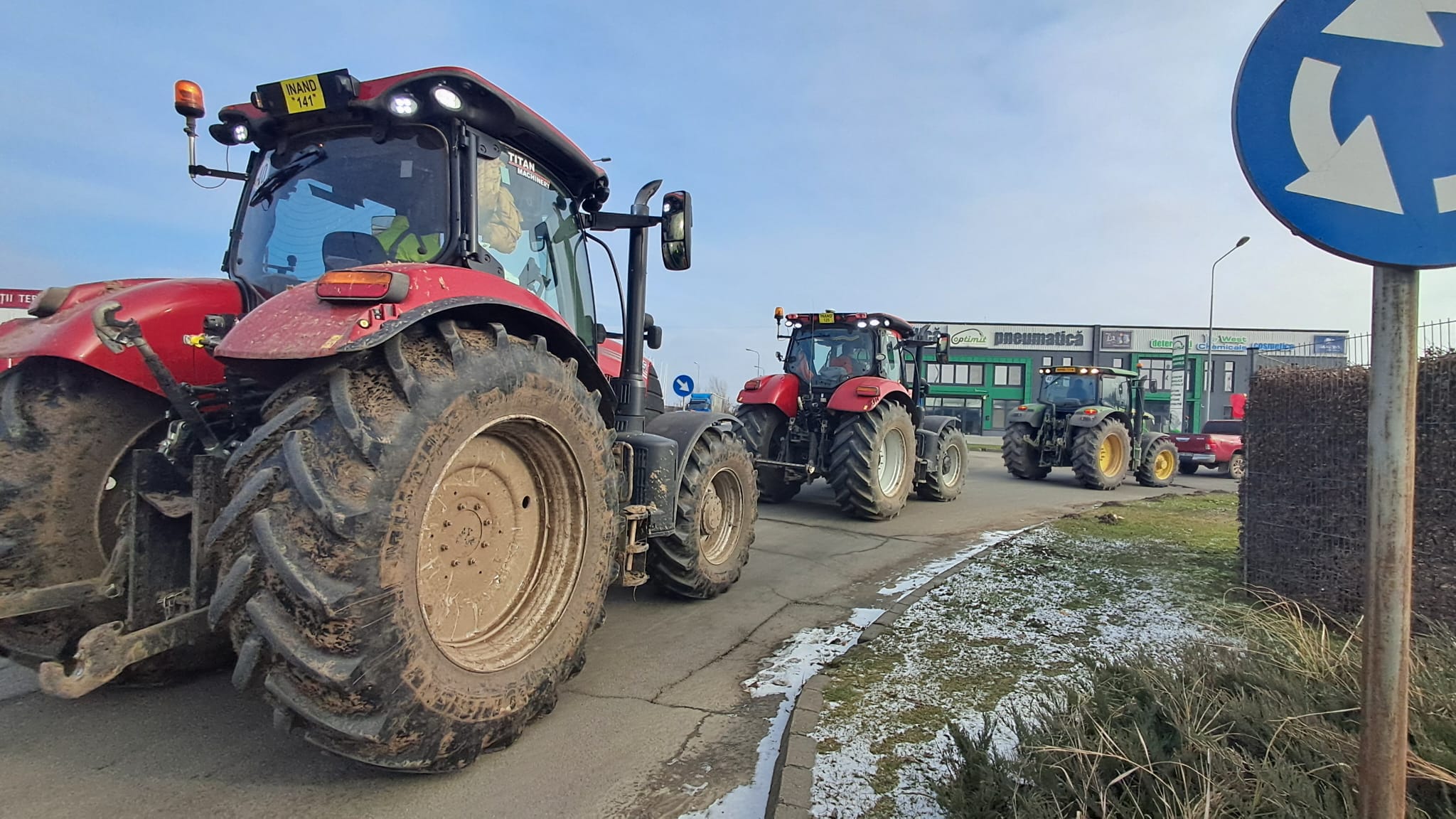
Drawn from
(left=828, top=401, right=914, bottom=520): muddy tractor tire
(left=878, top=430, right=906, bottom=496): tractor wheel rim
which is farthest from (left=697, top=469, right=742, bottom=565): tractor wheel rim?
(left=878, top=430, right=906, bottom=496): tractor wheel rim

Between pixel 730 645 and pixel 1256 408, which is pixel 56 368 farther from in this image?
pixel 1256 408

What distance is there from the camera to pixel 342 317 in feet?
7.64

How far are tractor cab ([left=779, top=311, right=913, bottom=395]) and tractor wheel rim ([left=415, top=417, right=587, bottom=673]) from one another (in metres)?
7.01

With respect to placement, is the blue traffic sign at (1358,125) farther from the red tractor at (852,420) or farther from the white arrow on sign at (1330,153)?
the red tractor at (852,420)

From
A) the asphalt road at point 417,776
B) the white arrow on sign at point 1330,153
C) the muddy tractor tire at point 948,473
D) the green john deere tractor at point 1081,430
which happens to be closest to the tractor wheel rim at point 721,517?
the asphalt road at point 417,776

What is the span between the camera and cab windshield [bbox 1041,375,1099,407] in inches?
569

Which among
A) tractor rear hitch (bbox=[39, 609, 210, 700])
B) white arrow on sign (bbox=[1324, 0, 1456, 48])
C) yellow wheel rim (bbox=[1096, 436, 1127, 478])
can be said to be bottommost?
yellow wheel rim (bbox=[1096, 436, 1127, 478])

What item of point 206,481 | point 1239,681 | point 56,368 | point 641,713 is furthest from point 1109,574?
point 56,368

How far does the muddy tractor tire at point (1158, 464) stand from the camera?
1448 centimetres

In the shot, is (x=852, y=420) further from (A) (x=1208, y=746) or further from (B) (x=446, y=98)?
(A) (x=1208, y=746)

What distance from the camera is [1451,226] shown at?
1429 mm

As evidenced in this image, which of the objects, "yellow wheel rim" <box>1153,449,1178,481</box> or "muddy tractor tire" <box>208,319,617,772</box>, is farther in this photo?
"yellow wheel rim" <box>1153,449,1178,481</box>

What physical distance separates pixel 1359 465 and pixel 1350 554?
1.63 feet

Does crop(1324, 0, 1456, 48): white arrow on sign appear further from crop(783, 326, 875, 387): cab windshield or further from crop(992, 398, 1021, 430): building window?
crop(992, 398, 1021, 430): building window
